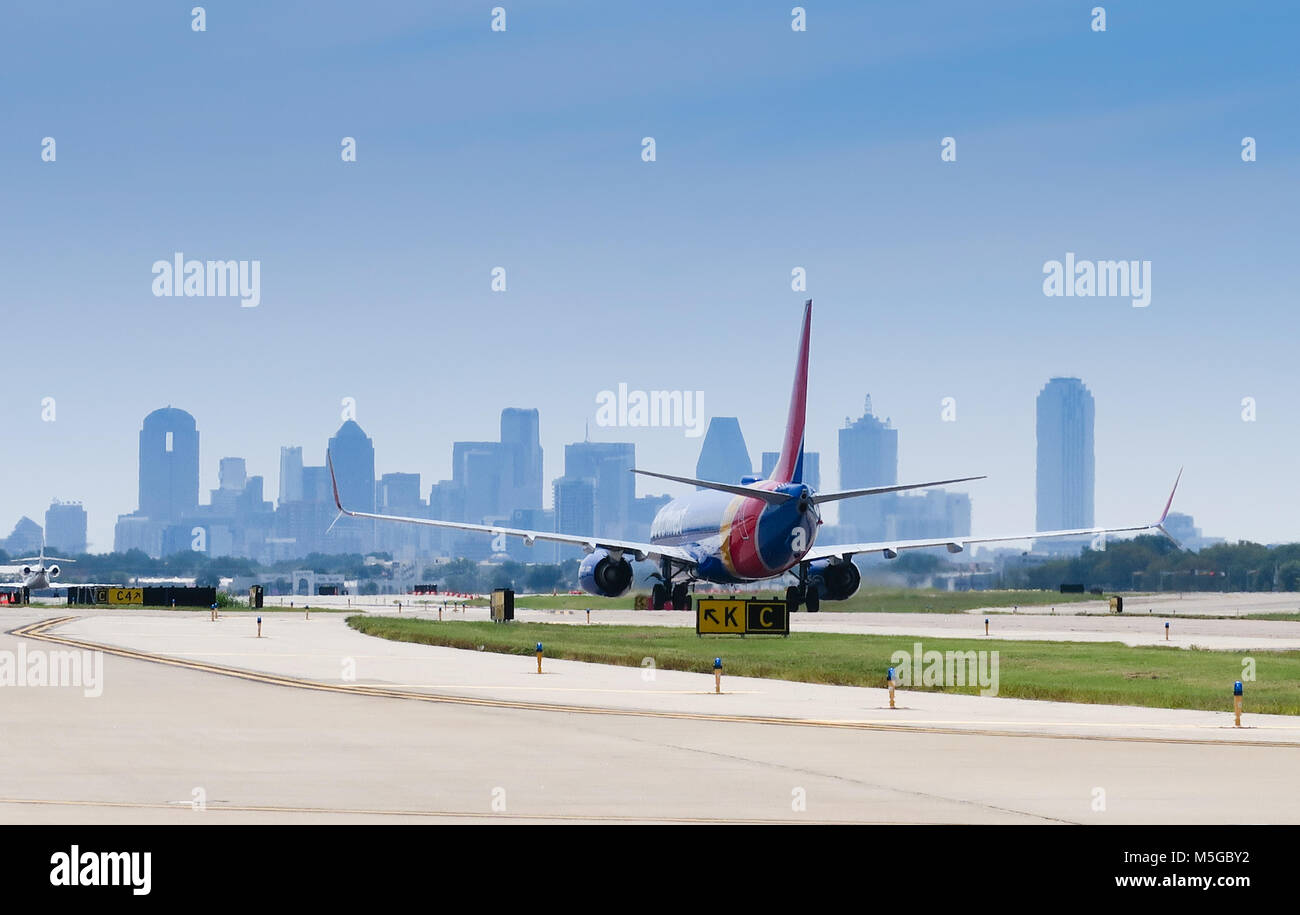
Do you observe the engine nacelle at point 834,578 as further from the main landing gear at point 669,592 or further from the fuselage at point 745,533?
the main landing gear at point 669,592

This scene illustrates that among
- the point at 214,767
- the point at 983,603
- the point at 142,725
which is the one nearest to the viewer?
the point at 214,767

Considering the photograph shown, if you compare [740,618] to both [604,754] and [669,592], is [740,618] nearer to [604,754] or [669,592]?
[669,592]

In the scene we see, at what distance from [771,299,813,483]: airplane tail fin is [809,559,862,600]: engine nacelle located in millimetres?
6133

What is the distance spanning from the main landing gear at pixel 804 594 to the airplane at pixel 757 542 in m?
0.05

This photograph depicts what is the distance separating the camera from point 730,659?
48781 mm

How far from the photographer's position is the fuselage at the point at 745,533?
77.7 metres

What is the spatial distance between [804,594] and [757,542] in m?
9.94

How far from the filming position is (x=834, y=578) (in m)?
87.4

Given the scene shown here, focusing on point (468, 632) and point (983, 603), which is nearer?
point (468, 632)

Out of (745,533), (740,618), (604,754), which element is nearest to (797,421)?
(745,533)

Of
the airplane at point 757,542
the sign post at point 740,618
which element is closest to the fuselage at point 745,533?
the airplane at point 757,542
